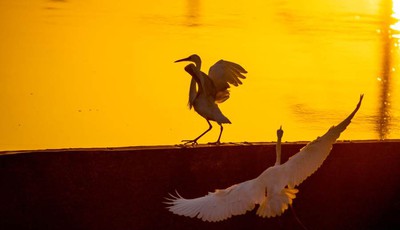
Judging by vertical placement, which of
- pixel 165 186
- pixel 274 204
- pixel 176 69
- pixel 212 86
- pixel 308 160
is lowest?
pixel 274 204

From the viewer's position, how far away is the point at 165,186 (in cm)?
739

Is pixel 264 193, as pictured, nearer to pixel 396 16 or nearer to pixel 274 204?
pixel 274 204

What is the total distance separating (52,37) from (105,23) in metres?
1.80

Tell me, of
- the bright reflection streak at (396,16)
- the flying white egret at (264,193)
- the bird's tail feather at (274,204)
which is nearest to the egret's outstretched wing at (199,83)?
the flying white egret at (264,193)

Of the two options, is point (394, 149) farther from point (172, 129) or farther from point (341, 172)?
point (172, 129)

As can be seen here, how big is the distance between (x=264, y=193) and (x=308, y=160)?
0.42 m

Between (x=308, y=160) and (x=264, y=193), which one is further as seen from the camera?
(x=308, y=160)

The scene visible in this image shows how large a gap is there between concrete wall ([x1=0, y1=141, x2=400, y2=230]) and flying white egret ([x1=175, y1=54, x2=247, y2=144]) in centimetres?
126

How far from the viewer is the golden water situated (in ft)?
43.2

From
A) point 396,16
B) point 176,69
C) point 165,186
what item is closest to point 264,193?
point 165,186

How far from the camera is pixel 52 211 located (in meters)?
7.08

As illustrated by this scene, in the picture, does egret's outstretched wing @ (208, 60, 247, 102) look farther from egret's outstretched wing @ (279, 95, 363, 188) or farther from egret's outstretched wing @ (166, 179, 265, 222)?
egret's outstretched wing @ (166, 179, 265, 222)

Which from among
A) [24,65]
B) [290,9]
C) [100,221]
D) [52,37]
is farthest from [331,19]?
[100,221]

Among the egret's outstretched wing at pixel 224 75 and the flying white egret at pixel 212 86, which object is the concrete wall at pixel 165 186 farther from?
the egret's outstretched wing at pixel 224 75
